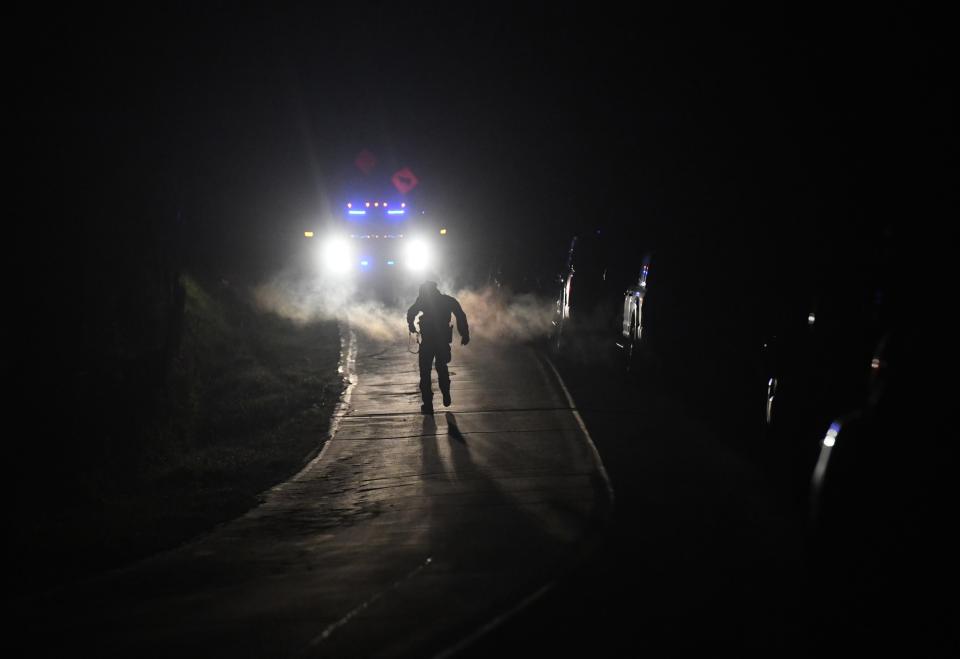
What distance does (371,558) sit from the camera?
816 centimetres

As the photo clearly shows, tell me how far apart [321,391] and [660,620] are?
1167 cm

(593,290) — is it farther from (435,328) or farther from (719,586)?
(719,586)

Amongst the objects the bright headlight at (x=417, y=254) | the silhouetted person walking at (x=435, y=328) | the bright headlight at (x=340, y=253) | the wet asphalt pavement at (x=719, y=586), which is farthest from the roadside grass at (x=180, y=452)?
the bright headlight at (x=340, y=253)

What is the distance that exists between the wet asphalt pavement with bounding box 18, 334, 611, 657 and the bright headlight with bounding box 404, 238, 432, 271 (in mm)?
20245

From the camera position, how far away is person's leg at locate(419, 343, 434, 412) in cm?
1465

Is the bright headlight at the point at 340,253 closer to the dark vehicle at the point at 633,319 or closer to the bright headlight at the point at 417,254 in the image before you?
the bright headlight at the point at 417,254

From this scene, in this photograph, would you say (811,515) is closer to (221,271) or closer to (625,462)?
(625,462)

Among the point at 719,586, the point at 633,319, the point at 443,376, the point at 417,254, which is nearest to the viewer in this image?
the point at 719,586

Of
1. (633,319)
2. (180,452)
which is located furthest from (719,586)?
(633,319)

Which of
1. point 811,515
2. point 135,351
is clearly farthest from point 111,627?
point 135,351

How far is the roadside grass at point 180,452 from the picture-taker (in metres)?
8.98

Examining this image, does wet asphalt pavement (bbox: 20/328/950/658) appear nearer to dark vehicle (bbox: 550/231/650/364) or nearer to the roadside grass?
the roadside grass

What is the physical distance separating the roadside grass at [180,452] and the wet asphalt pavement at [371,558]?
434 mm

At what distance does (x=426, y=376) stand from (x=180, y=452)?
3212 millimetres
